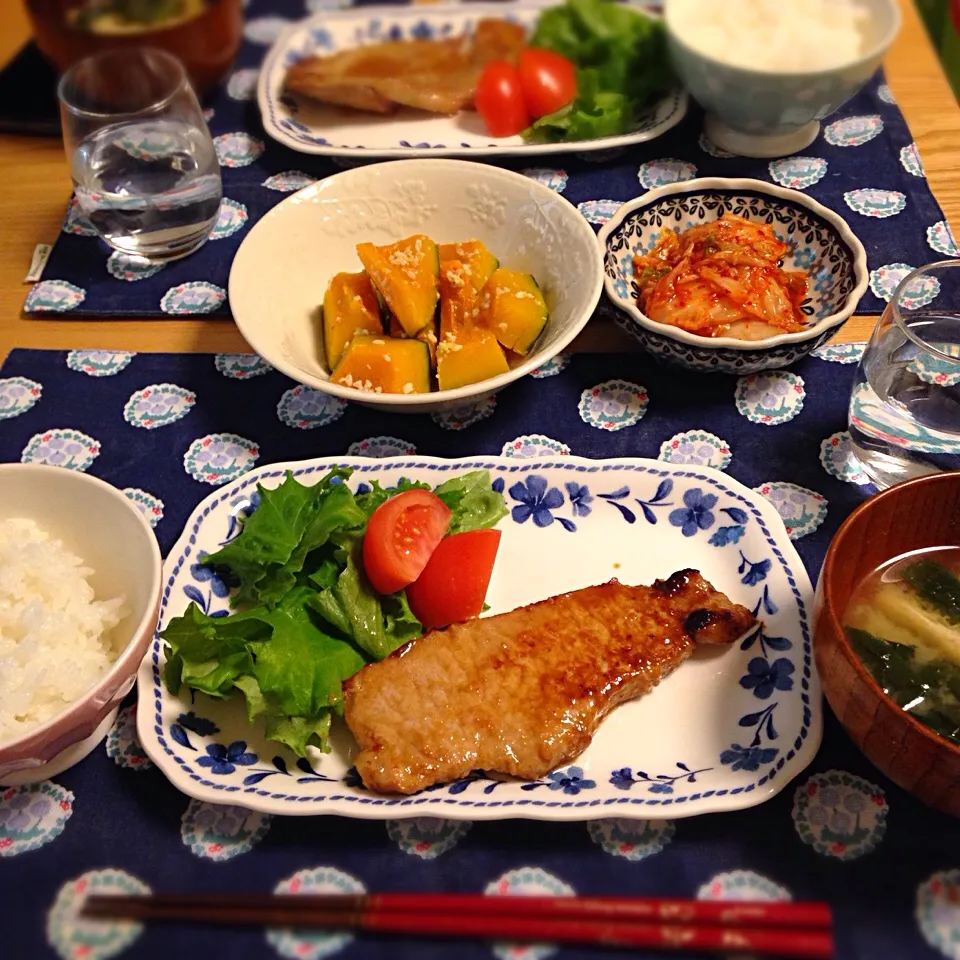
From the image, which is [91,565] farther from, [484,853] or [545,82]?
[545,82]

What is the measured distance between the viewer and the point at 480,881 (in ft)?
4.55

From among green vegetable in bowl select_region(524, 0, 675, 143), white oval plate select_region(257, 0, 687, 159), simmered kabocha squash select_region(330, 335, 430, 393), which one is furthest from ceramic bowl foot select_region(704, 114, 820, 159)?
simmered kabocha squash select_region(330, 335, 430, 393)

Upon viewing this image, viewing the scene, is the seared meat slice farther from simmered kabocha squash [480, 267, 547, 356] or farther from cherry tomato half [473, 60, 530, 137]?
simmered kabocha squash [480, 267, 547, 356]

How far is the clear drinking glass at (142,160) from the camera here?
2383 mm

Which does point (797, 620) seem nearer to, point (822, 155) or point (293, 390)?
point (293, 390)

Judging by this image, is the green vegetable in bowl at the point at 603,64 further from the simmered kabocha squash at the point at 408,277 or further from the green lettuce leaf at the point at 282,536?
the green lettuce leaf at the point at 282,536

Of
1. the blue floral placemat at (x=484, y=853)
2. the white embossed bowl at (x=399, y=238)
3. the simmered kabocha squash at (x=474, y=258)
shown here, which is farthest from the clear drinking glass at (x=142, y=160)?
the blue floral placemat at (x=484, y=853)

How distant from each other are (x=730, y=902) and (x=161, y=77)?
256 centimetres

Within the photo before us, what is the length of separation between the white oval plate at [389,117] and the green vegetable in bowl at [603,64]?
0.05 metres

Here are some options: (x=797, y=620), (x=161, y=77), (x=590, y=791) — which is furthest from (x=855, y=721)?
(x=161, y=77)

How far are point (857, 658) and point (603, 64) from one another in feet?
7.14

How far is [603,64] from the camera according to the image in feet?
9.18

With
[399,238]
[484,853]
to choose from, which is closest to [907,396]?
[484,853]

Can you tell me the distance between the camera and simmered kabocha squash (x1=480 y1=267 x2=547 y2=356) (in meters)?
2.02
